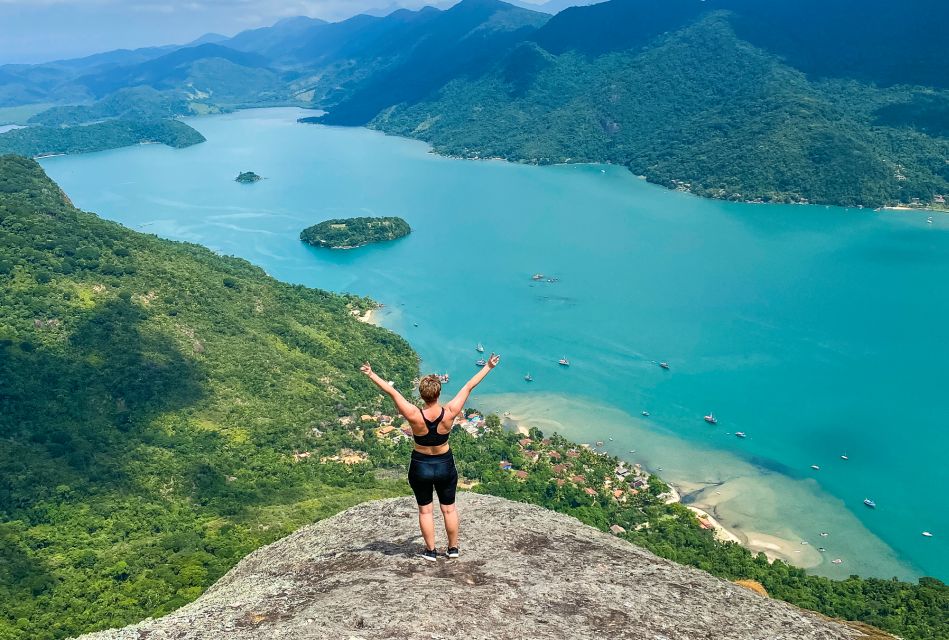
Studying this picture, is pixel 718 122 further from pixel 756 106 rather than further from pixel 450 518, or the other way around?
pixel 450 518

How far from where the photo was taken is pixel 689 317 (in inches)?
2862

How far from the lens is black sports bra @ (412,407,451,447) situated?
30.2 ft

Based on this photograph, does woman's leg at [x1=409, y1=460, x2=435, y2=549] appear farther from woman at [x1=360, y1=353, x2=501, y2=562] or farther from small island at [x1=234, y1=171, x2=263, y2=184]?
small island at [x1=234, y1=171, x2=263, y2=184]

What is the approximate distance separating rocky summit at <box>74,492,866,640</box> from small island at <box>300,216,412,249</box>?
9113 cm

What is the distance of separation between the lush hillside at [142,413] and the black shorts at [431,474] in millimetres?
15303

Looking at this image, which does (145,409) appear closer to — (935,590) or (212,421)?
(212,421)

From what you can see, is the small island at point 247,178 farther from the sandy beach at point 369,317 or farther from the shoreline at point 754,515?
the shoreline at point 754,515

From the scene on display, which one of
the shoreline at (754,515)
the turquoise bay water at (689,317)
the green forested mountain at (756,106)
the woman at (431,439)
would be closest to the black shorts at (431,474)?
the woman at (431,439)

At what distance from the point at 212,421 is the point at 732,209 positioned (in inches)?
3893

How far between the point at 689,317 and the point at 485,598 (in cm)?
6710

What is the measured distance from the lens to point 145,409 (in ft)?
137

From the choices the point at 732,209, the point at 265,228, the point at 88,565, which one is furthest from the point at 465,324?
the point at 732,209

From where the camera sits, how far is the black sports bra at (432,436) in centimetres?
921

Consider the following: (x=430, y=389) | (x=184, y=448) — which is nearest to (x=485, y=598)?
(x=430, y=389)
